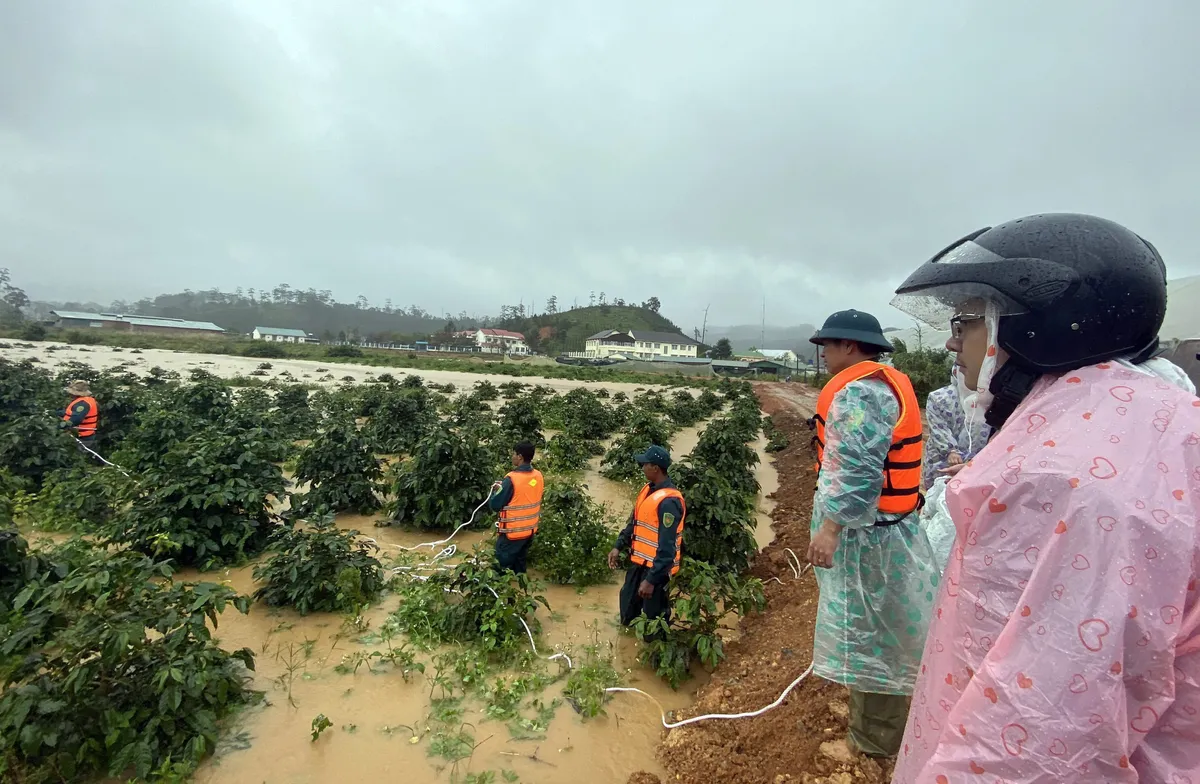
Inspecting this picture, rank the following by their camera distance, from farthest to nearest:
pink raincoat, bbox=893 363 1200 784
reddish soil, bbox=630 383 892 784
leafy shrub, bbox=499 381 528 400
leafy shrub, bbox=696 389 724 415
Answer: leafy shrub, bbox=696 389 724 415
leafy shrub, bbox=499 381 528 400
reddish soil, bbox=630 383 892 784
pink raincoat, bbox=893 363 1200 784

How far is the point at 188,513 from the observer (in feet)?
21.2

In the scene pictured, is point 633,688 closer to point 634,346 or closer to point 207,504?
point 207,504

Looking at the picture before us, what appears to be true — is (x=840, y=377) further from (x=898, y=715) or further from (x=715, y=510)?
(x=715, y=510)

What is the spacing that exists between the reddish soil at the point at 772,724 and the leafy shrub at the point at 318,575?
345cm

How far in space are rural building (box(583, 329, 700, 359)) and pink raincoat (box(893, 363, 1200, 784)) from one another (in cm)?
9096

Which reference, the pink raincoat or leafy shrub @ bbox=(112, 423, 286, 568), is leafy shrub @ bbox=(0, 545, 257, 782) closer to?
leafy shrub @ bbox=(112, 423, 286, 568)

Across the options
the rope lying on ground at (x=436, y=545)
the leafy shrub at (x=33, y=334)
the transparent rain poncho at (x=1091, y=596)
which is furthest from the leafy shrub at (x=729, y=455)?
the leafy shrub at (x=33, y=334)

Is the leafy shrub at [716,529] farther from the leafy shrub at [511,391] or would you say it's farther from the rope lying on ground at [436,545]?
the leafy shrub at [511,391]

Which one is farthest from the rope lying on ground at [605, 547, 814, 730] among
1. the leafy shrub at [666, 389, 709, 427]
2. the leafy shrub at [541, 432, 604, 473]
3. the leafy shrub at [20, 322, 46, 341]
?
the leafy shrub at [20, 322, 46, 341]

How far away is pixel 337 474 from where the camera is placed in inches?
341

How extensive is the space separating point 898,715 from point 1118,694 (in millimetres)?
2346

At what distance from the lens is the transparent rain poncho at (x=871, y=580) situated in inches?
103

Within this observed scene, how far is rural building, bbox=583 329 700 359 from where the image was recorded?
306ft

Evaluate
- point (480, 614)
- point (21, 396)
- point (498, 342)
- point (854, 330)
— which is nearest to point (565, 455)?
point (480, 614)
